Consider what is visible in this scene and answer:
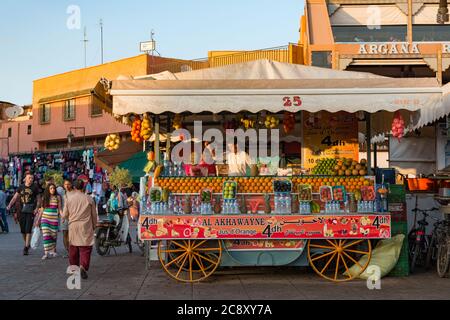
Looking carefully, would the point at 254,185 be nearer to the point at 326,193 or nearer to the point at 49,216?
the point at 326,193

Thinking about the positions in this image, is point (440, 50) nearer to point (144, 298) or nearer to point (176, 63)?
point (176, 63)

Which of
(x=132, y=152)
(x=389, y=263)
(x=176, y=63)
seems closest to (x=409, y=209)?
(x=389, y=263)

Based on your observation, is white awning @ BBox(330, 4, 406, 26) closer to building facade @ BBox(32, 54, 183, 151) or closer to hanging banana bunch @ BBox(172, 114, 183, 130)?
building facade @ BBox(32, 54, 183, 151)

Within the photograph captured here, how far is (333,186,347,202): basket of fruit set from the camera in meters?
10.1

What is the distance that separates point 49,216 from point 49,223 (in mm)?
151

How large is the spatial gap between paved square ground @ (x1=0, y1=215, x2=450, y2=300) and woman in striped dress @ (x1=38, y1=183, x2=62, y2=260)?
138 cm

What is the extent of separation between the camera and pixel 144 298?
8672 millimetres

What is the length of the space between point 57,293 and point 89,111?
31.2m

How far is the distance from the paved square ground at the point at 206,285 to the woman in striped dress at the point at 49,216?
1.38 m

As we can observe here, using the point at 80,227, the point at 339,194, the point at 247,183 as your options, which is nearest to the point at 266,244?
the point at 247,183

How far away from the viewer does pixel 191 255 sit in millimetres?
9969

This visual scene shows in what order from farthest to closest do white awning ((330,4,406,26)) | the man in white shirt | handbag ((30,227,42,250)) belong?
white awning ((330,4,406,26)), handbag ((30,227,42,250)), the man in white shirt

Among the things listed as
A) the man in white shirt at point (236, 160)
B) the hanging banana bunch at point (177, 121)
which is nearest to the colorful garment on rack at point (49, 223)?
the hanging banana bunch at point (177, 121)

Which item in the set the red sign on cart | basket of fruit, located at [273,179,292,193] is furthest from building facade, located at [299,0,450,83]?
the red sign on cart
